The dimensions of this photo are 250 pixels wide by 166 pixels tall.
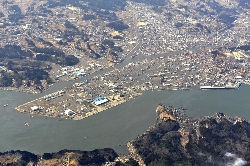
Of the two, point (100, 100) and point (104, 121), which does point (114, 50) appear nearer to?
point (100, 100)

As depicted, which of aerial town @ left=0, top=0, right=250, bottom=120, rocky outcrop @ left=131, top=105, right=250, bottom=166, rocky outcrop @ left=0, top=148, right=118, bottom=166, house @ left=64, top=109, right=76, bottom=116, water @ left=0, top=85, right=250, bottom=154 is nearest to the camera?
rocky outcrop @ left=0, top=148, right=118, bottom=166

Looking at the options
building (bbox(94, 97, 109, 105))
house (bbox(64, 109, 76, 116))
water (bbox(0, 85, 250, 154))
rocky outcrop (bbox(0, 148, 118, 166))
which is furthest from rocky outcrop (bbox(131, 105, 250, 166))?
house (bbox(64, 109, 76, 116))

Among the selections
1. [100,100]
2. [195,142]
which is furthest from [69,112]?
[195,142]

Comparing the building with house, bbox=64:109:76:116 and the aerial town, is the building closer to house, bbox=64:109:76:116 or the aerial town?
the aerial town

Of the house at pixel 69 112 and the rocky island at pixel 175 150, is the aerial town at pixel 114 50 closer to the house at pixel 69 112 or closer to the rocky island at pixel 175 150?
the house at pixel 69 112

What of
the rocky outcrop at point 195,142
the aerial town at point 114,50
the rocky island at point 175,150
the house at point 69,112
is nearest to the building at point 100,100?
the aerial town at point 114,50

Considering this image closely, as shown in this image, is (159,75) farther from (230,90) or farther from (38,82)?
(38,82)

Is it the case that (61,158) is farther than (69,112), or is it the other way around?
(69,112)
